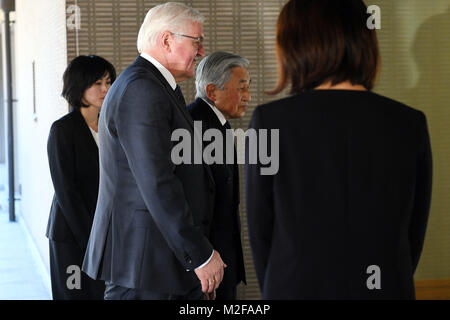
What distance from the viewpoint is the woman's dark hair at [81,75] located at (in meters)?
3.59

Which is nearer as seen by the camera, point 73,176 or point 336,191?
point 336,191

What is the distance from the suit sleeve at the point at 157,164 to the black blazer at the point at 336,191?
0.52m

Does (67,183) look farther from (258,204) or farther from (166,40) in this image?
(258,204)

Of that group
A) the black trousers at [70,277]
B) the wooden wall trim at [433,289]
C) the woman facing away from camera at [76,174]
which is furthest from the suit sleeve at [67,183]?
the wooden wall trim at [433,289]

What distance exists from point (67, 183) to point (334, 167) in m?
2.00

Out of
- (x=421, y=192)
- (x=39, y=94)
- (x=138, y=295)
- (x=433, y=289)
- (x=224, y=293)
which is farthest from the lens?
(x=39, y=94)

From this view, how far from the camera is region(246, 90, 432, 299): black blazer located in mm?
1708

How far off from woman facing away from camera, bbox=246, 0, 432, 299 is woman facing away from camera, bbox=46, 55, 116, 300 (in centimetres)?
184

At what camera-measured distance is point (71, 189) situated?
343 cm

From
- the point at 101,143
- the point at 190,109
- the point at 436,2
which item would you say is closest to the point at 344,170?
the point at 101,143

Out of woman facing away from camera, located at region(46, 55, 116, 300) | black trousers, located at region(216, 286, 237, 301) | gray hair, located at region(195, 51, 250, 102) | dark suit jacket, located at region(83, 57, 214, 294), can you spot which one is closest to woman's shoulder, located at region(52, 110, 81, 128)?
woman facing away from camera, located at region(46, 55, 116, 300)

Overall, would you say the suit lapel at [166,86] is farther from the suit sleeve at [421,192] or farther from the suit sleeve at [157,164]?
the suit sleeve at [421,192]

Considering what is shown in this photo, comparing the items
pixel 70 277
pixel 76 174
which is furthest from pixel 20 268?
pixel 76 174
